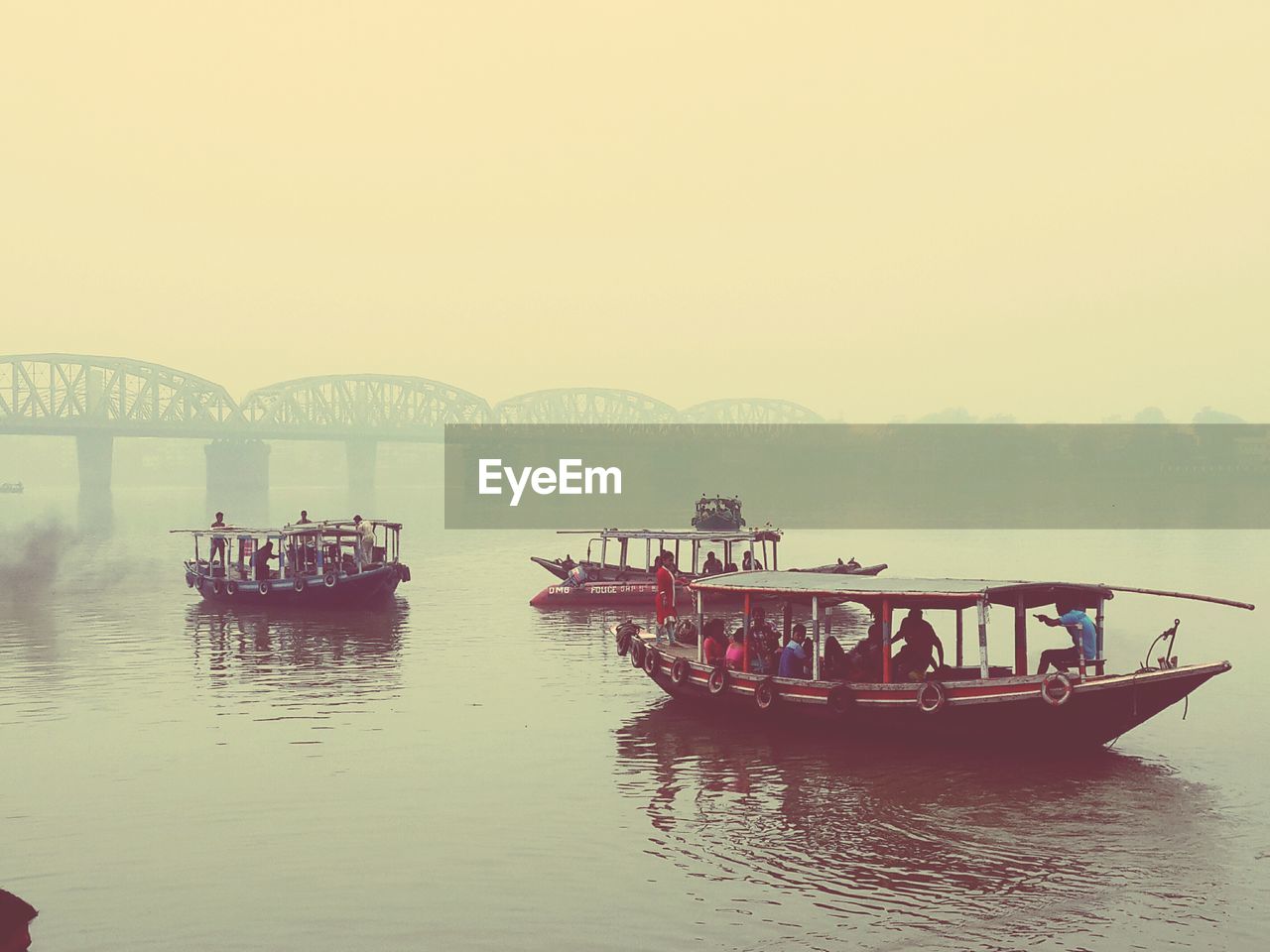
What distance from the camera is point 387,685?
35.2 meters

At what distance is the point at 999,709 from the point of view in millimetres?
24453

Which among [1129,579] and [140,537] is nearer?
[1129,579]

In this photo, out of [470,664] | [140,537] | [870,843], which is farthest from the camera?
[140,537]

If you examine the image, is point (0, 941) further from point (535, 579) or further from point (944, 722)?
point (535, 579)

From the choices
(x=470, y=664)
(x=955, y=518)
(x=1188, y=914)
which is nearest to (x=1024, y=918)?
(x=1188, y=914)

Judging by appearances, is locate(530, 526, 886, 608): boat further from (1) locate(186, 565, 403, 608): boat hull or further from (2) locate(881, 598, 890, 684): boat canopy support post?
(2) locate(881, 598, 890, 684): boat canopy support post

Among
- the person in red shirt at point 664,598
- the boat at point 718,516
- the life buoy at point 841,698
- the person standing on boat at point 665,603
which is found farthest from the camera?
the boat at point 718,516

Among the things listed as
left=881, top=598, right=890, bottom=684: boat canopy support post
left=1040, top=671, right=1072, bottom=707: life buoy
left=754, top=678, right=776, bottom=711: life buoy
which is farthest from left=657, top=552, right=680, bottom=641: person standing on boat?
left=1040, top=671, right=1072, bottom=707: life buoy

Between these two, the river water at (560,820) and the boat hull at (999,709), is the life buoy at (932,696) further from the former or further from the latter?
the river water at (560,820)

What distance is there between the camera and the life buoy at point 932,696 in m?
24.7

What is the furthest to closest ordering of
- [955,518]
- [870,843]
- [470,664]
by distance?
[955,518] → [470,664] → [870,843]

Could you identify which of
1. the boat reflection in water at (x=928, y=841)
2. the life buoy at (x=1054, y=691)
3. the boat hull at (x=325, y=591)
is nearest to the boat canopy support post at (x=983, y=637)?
the life buoy at (x=1054, y=691)

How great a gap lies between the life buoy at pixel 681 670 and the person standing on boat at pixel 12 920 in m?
19.6

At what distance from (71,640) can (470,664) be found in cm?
1556
